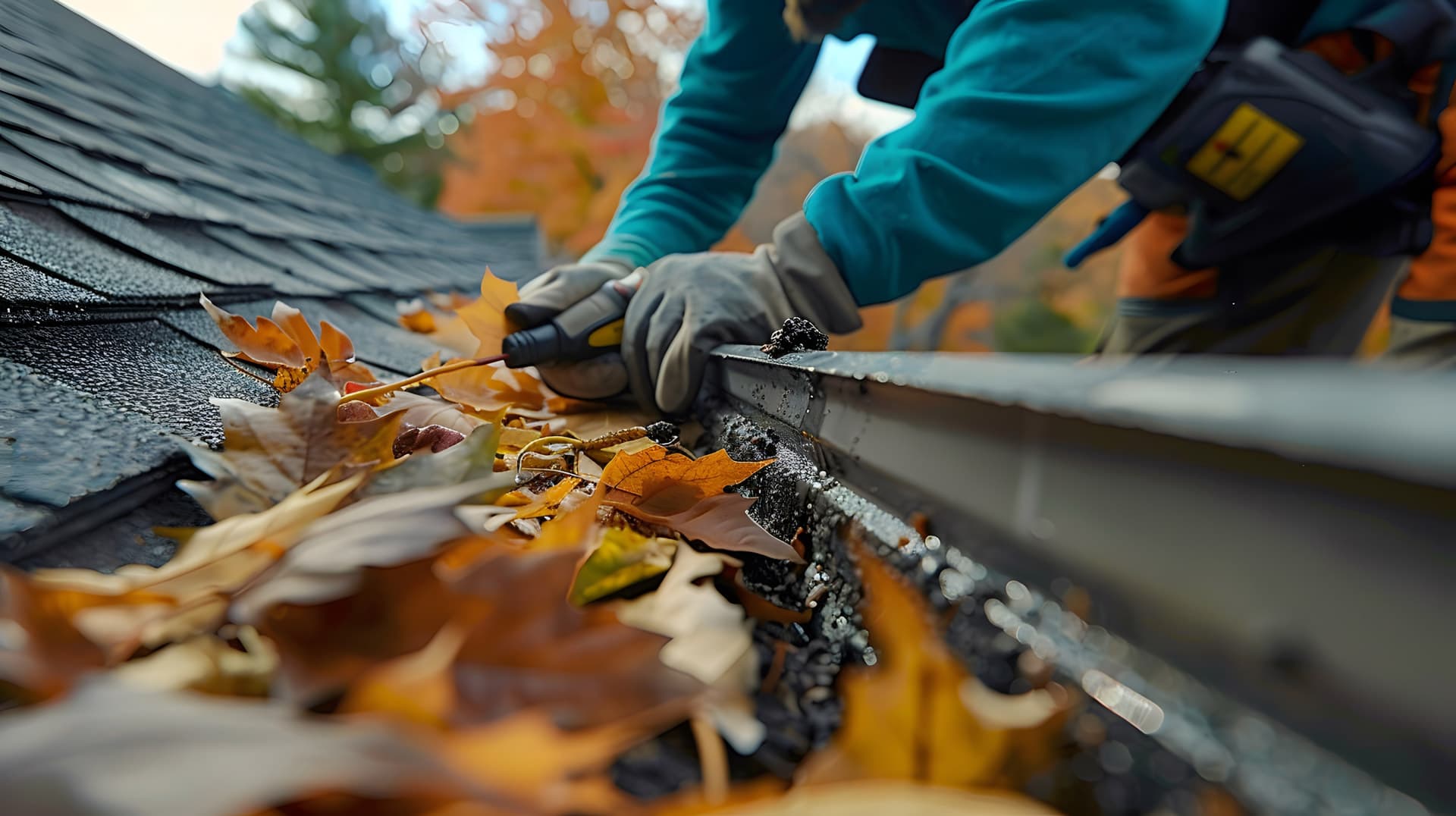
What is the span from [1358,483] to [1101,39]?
1.09 m

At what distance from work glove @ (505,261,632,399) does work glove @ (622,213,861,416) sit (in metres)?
0.03

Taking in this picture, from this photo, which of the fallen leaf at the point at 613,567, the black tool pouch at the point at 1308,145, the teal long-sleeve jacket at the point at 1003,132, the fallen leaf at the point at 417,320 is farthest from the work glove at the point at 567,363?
the black tool pouch at the point at 1308,145

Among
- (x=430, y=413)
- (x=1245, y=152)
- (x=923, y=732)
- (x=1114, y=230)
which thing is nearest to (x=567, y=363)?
(x=430, y=413)

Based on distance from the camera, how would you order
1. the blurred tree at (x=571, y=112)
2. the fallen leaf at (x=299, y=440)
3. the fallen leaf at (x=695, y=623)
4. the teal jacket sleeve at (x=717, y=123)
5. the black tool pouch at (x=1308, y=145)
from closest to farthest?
the fallen leaf at (x=695, y=623) < the fallen leaf at (x=299, y=440) < the black tool pouch at (x=1308, y=145) < the teal jacket sleeve at (x=717, y=123) < the blurred tree at (x=571, y=112)

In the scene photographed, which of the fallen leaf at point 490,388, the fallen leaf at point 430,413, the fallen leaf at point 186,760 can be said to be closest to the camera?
the fallen leaf at point 186,760

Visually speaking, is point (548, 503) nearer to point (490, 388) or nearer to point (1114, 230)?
point (490, 388)

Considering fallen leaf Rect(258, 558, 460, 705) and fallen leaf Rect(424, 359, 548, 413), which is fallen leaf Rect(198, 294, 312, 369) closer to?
fallen leaf Rect(424, 359, 548, 413)

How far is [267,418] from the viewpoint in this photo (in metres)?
0.38

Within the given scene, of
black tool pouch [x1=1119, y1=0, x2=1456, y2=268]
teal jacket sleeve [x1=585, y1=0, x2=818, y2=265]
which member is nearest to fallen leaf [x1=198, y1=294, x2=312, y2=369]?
teal jacket sleeve [x1=585, y1=0, x2=818, y2=265]

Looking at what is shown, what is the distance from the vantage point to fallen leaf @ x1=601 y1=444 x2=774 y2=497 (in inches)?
16.7

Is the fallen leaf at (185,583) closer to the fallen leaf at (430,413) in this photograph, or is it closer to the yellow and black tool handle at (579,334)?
the fallen leaf at (430,413)

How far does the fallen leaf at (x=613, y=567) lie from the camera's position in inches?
12.2

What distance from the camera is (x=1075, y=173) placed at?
1077mm

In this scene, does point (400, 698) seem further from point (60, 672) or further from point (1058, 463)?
point (1058, 463)
